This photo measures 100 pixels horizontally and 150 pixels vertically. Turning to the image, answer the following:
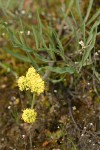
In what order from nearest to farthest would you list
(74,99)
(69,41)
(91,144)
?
(91,144) → (74,99) → (69,41)

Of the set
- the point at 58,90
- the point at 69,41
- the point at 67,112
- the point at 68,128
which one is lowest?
the point at 68,128

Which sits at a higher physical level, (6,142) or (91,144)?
(6,142)

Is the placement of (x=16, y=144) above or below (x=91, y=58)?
below

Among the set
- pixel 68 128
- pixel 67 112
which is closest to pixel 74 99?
pixel 67 112

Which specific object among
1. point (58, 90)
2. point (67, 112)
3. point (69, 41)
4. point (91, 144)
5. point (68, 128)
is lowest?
point (91, 144)

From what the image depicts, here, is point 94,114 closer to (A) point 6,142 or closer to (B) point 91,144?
(B) point 91,144

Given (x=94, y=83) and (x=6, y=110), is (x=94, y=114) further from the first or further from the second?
(x=6, y=110)

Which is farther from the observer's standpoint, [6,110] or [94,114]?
[6,110]

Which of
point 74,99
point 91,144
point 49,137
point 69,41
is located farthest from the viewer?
point 69,41

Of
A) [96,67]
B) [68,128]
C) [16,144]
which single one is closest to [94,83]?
[96,67]
